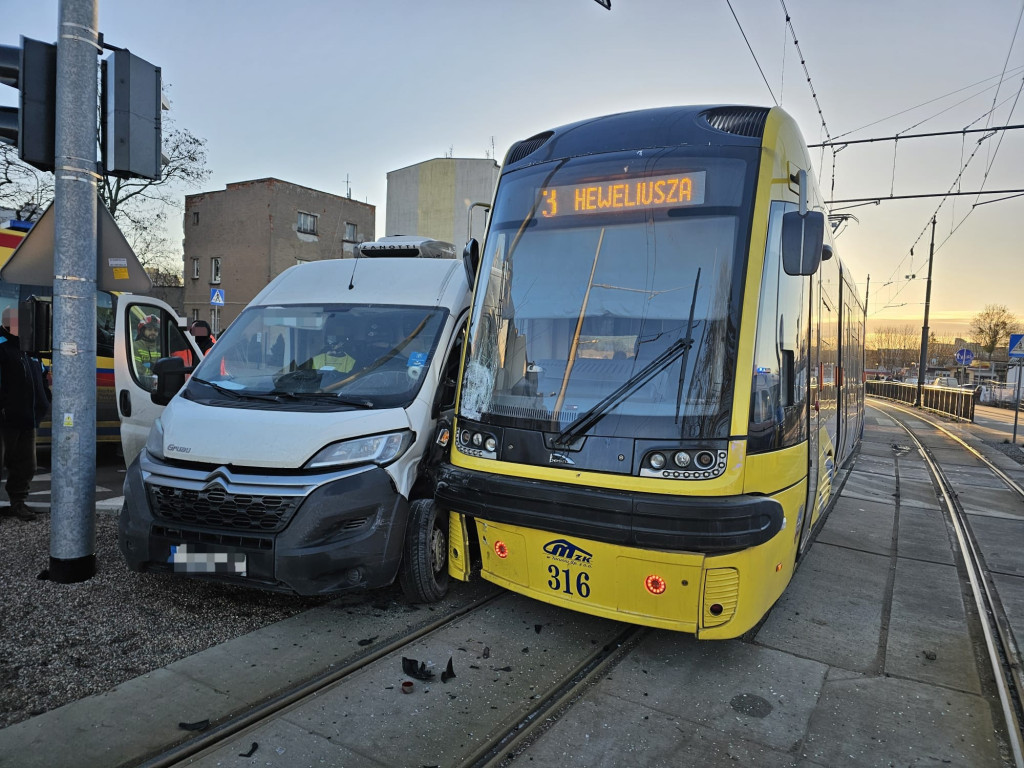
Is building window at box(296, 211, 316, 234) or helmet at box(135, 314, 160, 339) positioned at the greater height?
building window at box(296, 211, 316, 234)

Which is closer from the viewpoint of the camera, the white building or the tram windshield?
the tram windshield

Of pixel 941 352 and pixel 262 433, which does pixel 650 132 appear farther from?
pixel 941 352

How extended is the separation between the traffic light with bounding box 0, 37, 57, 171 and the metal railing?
2017 cm

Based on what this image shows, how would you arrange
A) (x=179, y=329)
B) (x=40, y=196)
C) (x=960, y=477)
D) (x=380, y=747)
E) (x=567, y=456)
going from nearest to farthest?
(x=380, y=747) < (x=567, y=456) < (x=179, y=329) < (x=960, y=477) < (x=40, y=196)

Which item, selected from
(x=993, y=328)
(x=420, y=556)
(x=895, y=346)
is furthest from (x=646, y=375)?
(x=895, y=346)

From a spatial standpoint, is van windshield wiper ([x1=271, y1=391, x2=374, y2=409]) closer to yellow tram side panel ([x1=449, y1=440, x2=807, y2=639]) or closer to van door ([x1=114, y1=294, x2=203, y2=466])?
yellow tram side panel ([x1=449, y1=440, x2=807, y2=639])

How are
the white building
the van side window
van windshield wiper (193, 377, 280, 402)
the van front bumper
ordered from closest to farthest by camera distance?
the van front bumper, van windshield wiper (193, 377, 280, 402), the van side window, the white building

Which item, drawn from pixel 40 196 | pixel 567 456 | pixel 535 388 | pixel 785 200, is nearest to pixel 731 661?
pixel 567 456

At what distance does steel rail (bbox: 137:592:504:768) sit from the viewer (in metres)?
2.88

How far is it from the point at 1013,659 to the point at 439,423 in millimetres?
3951

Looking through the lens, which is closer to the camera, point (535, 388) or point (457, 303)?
point (535, 388)

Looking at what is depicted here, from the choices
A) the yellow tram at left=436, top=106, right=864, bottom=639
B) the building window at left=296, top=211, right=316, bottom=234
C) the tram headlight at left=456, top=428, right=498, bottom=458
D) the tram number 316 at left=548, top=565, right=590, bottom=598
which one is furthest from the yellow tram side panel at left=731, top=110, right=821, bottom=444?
the building window at left=296, top=211, right=316, bottom=234

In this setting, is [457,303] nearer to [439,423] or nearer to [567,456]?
[439,423]

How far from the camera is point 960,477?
1205 centimetres
